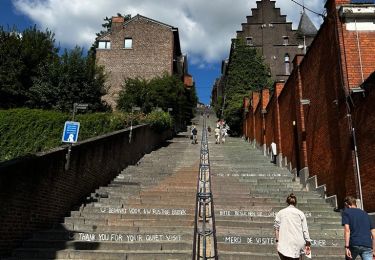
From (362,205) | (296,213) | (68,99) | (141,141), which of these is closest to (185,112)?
(68,99)

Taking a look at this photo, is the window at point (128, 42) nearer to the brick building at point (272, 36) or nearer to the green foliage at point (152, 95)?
the green foliage at point (152, 95)

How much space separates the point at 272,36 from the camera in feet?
158

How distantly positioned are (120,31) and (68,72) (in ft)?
50.7

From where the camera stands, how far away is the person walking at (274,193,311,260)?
536cm

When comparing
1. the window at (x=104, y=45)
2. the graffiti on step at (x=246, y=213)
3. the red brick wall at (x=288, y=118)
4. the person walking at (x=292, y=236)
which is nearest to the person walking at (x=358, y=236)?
the person walking at (x=292, y=236)

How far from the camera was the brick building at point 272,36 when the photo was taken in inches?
1875

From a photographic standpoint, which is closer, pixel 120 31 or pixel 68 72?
pixel 68 72

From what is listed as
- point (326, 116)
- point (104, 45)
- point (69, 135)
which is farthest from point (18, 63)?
point (326, 116)

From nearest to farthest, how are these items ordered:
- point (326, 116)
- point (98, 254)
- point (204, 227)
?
1. point (98, 254)
2. point (204, 227)
3. point (326, 116)

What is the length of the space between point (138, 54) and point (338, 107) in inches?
1181

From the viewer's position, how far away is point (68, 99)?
2480cm

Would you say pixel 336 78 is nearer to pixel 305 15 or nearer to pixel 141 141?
pixel 141 141

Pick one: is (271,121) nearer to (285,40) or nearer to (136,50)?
(136,50)

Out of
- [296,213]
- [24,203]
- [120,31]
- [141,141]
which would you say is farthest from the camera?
[120,31]
